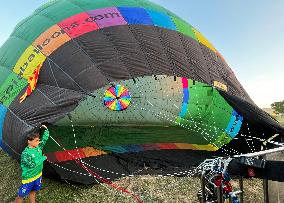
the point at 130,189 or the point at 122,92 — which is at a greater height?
the point at 122,92

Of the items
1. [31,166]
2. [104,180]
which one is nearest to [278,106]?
[104,180]

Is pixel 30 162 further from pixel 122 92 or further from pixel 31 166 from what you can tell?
pixel 122 92

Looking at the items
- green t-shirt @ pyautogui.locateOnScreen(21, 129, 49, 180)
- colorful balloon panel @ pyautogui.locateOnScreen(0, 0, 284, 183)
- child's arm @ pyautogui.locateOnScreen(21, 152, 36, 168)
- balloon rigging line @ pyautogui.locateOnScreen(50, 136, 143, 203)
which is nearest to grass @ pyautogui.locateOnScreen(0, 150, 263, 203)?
balloon rigging line @ pyautogui.locateOnScreen(50, 136, 143, 203)

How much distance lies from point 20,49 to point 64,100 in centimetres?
242

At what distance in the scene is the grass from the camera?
6.39 meters

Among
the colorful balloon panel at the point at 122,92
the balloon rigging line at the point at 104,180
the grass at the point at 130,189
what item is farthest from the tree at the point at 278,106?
the balloon rigging line at the point at 104,180

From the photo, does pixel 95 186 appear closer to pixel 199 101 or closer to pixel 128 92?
pixel 128 92

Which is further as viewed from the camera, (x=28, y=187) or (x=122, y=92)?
(x=122, y=92)

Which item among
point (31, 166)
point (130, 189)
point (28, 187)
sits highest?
point (31, 166)

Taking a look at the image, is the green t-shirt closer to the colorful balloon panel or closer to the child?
the child

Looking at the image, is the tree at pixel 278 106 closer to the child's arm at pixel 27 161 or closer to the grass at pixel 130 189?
the grass at pixel 130 189

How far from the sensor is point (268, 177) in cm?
347

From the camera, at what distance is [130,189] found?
6.76 metres

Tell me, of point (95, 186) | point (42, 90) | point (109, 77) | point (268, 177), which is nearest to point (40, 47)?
point (42, 90)
